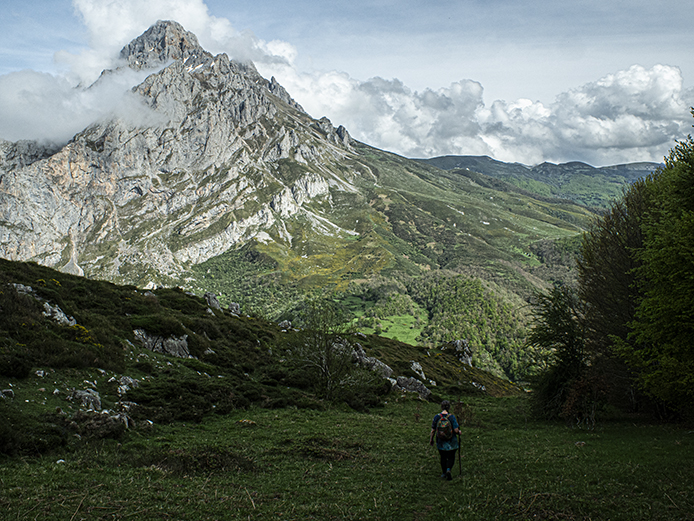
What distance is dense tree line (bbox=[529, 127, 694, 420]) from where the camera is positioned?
17.3 m

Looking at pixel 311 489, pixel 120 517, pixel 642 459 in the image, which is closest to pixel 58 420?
pixel 120 517

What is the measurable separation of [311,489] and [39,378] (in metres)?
16.3

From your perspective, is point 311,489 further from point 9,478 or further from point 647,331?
point 647,331

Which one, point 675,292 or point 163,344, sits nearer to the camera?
point 675,292

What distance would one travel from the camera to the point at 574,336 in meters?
29.1

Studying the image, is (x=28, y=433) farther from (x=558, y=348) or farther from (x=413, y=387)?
(x=413, y=387)

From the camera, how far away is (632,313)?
29.2m

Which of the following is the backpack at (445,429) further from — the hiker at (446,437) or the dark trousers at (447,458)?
the dark trousers at (447,458)

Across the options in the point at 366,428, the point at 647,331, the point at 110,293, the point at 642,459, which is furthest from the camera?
the point at 110,293

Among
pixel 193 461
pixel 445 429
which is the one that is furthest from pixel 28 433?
pixel 445 429

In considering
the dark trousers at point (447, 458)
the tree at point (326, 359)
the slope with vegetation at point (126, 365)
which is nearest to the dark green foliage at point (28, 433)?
the slope with vegetation at point (126, 365)

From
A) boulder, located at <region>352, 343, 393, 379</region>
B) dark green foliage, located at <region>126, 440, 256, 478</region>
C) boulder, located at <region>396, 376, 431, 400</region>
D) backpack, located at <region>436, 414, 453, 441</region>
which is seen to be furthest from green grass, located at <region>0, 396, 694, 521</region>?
boulder, located at <region>352, 343, 393, 379</region>

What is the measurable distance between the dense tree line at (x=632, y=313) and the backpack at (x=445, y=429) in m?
11.0

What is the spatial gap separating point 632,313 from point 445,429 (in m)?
23.5
